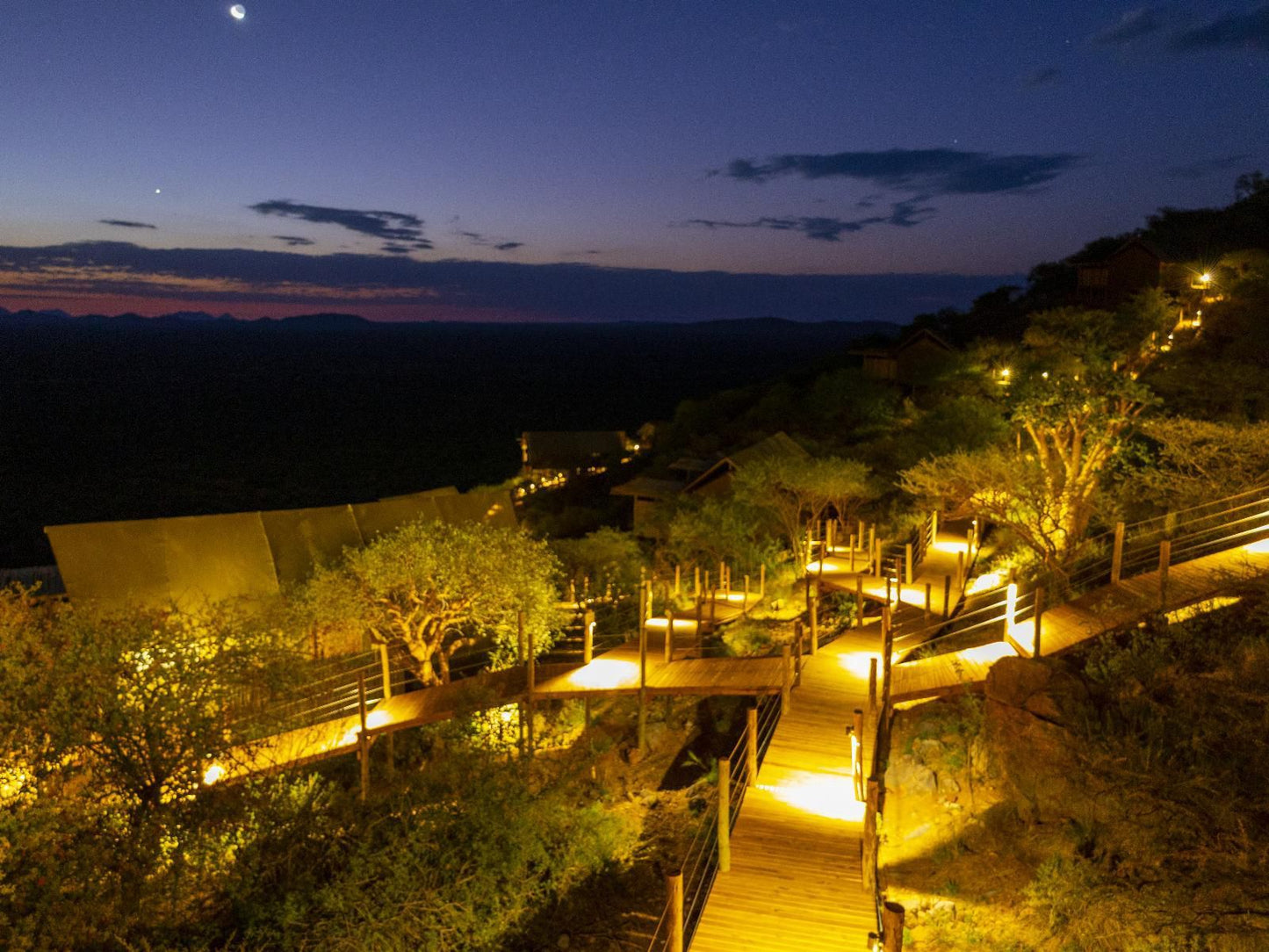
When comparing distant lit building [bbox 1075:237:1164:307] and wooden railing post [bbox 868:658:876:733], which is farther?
distant lit building [bbox 1075:237:1164:307]

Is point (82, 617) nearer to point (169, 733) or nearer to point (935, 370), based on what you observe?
point (169, 733)

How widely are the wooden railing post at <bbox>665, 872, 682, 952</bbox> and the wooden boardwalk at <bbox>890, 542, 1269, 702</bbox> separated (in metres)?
5.72

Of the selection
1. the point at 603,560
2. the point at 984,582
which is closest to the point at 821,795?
the point at 984,582

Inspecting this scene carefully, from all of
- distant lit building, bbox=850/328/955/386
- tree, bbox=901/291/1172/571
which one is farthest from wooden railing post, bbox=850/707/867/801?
distant lit building, bbox=850/328/955/386

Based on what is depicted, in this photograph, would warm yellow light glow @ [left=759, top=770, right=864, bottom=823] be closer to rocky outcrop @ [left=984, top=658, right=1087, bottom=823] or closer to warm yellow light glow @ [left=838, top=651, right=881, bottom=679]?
rocky outcrop @ [left=984, top=658, right=1087, bottom=823]

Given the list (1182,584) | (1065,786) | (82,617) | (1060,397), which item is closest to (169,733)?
(82,617)

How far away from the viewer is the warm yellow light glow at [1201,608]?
43.6 feet

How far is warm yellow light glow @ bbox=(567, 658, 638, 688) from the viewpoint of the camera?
16.6 m

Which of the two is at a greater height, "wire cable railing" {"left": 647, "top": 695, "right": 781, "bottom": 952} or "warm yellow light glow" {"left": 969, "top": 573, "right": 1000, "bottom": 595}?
"warm yellow light glow" {"left": 969, "top": 573, "right": 1000, "bottom": 595}

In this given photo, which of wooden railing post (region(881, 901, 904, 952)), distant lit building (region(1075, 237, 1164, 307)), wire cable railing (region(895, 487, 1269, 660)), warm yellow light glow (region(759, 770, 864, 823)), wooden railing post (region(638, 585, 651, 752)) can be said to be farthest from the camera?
distant lit building (region(1075, 237, 1164, 307))

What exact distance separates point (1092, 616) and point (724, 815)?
23.7 ft

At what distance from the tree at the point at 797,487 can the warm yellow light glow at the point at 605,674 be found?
8.50m

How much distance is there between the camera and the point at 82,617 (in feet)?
46.4

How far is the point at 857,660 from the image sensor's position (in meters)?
16.5
